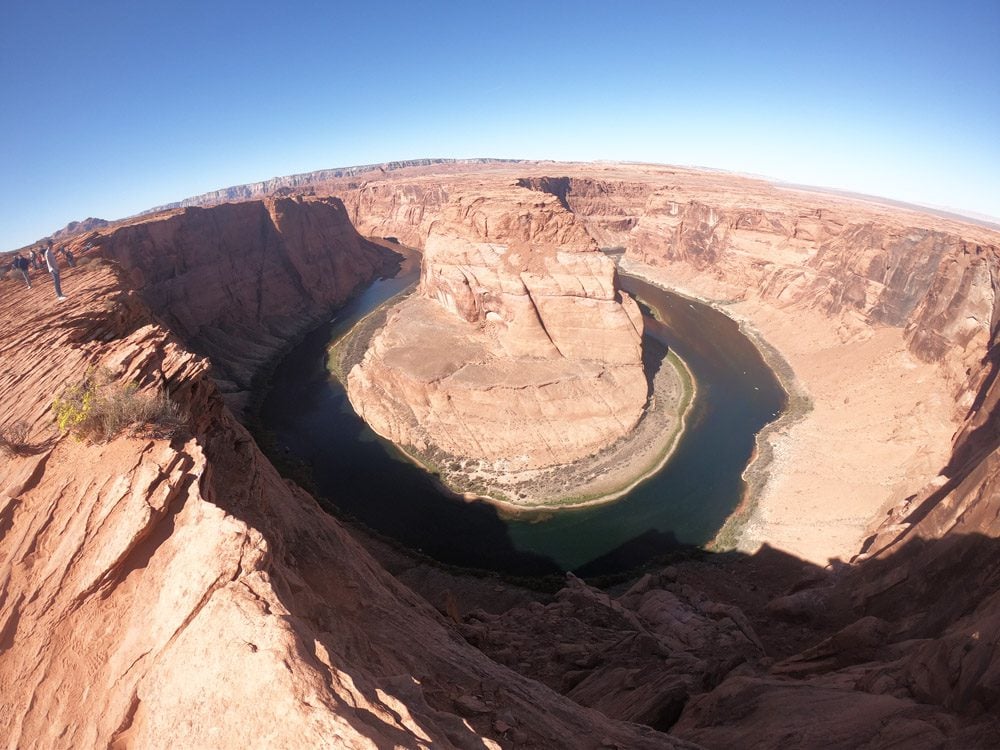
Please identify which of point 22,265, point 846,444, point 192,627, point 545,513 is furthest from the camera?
point 846,444

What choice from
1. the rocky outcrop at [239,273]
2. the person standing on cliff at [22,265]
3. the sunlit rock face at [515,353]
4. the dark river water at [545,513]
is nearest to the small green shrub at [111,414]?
the person standing on cliff at [22,265]

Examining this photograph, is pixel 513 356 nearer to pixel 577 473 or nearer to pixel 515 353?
pixel 515 353

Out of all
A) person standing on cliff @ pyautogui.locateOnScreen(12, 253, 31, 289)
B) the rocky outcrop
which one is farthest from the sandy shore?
the rocky outcrop

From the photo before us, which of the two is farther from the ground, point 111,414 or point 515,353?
point 111,414

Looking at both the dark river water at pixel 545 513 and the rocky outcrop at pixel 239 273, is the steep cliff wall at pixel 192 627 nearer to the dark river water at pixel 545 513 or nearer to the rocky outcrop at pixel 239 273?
the dark river water at pixel 545 513

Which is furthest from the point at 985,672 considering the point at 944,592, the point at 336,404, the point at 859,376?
the point at 336,404

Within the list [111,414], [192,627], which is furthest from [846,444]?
[111,414]
